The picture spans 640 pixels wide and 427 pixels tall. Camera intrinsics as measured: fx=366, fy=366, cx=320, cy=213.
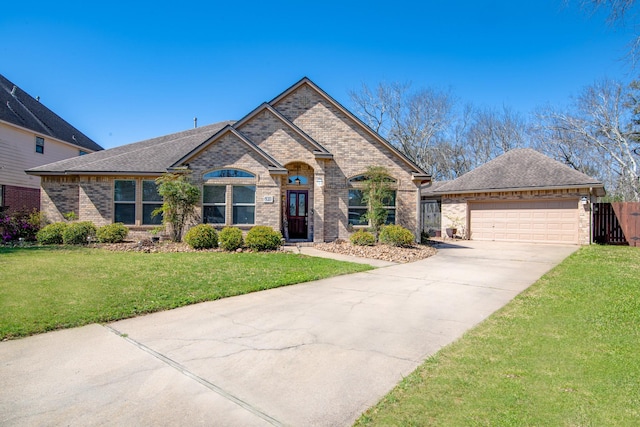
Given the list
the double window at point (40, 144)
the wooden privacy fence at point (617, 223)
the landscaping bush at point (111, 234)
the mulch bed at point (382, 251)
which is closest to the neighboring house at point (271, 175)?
the landscaping bush at point (111, 234)

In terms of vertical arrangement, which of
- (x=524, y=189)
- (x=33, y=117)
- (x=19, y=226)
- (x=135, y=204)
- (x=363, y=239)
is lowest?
(x=363, y=239)

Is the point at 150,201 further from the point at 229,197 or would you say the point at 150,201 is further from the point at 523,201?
the point at 523,201

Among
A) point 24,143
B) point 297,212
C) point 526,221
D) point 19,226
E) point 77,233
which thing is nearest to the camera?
point 77,233

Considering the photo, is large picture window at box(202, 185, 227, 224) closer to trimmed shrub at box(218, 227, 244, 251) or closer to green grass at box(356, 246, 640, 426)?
trimmed shrub at box(218, 227, 244, 251)

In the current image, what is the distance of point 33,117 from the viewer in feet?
75.1

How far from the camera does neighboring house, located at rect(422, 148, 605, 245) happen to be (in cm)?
1756

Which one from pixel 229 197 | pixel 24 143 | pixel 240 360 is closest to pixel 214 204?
pixel 229 197

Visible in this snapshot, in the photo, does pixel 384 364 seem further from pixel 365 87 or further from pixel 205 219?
pixel 365 87

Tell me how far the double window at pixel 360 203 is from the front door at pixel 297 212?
216 cm

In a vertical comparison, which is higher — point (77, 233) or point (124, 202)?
point (124, 202)

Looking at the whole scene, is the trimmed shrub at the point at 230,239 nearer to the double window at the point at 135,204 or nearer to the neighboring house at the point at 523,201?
the double window at the point at 135,204

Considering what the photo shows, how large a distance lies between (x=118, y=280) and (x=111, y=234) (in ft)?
24.8

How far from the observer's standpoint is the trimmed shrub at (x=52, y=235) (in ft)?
46.8

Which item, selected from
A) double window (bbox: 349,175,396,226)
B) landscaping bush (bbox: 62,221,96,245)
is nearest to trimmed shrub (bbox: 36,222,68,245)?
landscaping bush (bbox: 62,221,96,245)
